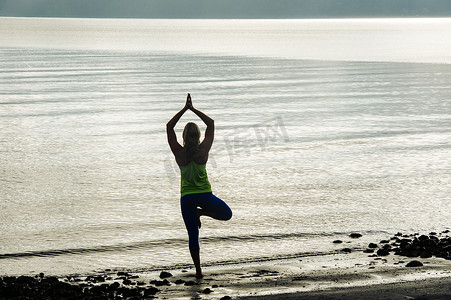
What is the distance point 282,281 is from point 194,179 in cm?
155

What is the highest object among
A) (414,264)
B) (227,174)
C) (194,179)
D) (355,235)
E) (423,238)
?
(227,174)

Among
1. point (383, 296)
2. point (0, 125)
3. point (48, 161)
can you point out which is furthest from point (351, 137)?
point (383, 296)

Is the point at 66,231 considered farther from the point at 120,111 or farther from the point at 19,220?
the point at 120,111

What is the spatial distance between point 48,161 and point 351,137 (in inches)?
315

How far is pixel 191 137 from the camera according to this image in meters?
9.01

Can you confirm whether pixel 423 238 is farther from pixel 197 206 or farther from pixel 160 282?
pixel 160 282

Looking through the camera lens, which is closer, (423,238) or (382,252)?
(382,252)

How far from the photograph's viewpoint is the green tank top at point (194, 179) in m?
9.07

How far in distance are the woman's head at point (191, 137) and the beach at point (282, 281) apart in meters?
1.56

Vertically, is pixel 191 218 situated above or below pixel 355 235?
below

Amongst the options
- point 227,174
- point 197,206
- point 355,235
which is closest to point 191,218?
point 197,206

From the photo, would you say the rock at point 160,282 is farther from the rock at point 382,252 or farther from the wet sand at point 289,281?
the rock at point 382,252

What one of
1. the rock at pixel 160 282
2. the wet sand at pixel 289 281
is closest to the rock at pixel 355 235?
the wet sand at pixel 289 281

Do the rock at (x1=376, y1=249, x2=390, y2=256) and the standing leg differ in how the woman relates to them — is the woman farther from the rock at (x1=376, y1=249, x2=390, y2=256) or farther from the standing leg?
the rock at (x1=376, y1=249, x2=390, y2=256)
